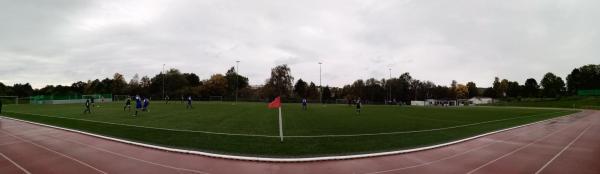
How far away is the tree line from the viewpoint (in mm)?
107512

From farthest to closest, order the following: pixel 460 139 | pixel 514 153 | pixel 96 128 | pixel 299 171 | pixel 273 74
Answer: pixel 273 74 → pixel 96 128 → pixel 460 139 → pixel 514 153 → pixel 299 171

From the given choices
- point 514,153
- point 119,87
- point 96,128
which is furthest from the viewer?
point 119,87

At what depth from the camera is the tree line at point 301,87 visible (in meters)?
108

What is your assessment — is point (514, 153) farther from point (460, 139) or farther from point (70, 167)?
point (70, 167)

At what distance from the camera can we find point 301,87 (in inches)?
5113

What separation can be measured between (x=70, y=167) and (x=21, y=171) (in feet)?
4.53

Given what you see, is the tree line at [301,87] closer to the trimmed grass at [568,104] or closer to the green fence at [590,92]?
the green fence at [590,92]

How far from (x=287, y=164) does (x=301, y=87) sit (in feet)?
392

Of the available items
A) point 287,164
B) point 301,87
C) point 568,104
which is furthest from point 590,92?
point 287,164

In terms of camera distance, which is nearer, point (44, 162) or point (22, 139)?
point (44, 162)

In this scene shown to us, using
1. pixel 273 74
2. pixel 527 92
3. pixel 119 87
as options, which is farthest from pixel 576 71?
pixel 119 87

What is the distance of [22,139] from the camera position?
16.0 meters

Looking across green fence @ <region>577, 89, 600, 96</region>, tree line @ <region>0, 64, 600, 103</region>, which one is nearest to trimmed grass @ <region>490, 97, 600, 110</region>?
green fence @ <region>577, 89, 600, 96</region>

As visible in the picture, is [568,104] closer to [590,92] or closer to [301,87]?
[590,92]
